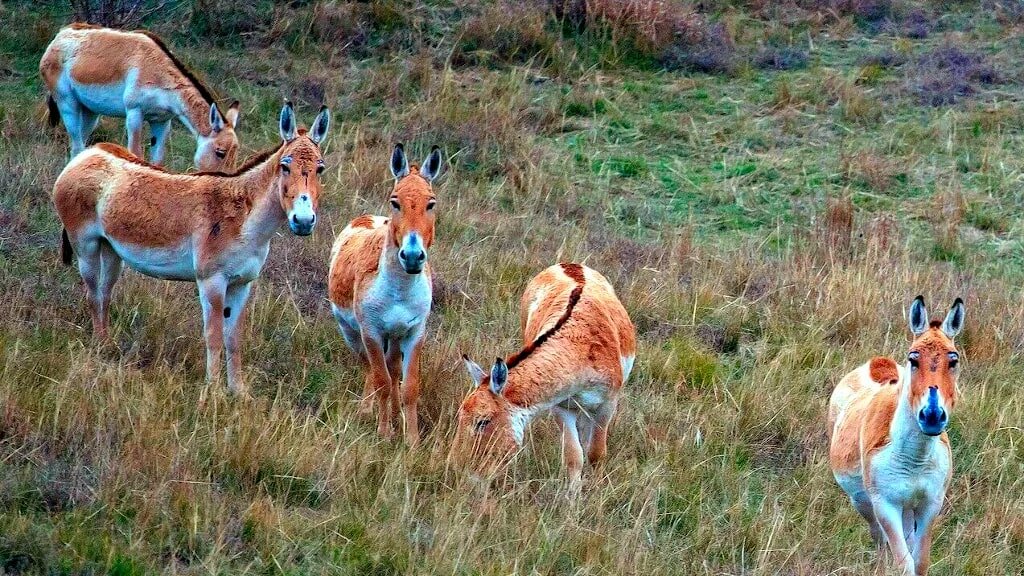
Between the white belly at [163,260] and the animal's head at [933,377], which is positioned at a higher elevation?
the animal's head at [933,377]

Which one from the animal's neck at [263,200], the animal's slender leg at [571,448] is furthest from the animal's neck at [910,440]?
the animal's neck at [263,200]

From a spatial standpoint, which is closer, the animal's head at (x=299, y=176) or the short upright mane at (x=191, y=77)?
the animal's head at (x=299, y=176)

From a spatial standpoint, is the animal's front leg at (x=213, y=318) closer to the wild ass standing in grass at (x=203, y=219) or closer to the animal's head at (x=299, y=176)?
the wild ass standing in grass at (x=203, y=219)

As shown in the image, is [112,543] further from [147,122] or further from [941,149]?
[941,149]

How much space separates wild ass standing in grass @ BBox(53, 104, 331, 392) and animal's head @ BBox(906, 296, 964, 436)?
3521 mm

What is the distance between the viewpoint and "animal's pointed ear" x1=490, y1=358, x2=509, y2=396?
22.7 ft

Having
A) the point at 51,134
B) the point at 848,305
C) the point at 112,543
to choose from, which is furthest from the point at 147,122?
the point at 112,543

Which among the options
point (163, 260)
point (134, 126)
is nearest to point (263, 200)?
point (163, 260)

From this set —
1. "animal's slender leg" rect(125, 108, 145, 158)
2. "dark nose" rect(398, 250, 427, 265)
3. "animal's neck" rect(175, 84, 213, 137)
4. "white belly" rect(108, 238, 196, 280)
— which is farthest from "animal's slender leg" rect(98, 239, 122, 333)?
"animal's slender leg" rect(125, 108, 145, 158)

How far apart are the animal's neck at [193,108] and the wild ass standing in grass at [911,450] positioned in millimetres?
7624

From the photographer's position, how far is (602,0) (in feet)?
52.3

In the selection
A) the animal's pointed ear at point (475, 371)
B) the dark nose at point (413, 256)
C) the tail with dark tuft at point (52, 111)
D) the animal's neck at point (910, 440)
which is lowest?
the tail with dark tuft at point (52, 111)

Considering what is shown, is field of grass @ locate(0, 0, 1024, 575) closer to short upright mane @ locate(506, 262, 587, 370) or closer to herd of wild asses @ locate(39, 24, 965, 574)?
herd of wild asses @ locate(39, 24, 965, 574)

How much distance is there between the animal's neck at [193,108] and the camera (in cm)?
1246
